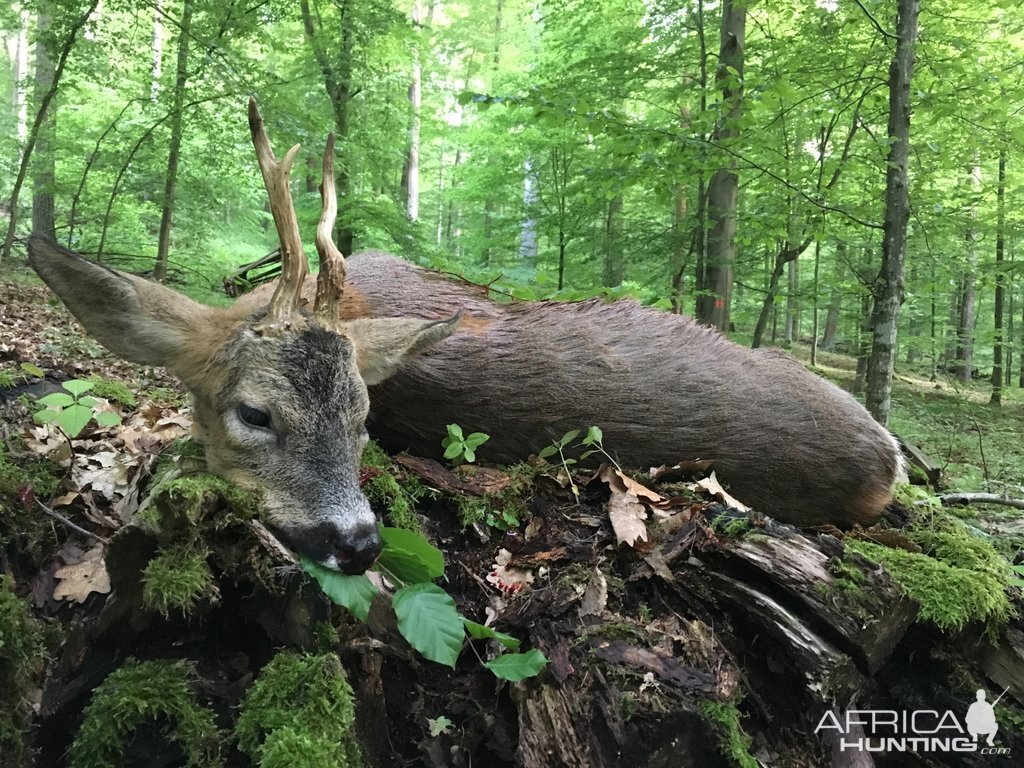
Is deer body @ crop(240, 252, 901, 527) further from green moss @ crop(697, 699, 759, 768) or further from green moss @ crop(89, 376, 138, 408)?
green moss @ crop(89, 376, 138, 408)

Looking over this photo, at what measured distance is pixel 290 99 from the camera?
25.1ft

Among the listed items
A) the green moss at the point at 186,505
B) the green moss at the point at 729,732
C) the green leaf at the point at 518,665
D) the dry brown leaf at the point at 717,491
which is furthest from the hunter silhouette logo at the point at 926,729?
the green moss at the point at 186,505

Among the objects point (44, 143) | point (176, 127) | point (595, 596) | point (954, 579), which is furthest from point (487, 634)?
point (44, 143)

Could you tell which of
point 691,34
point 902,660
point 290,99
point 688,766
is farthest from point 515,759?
point 691,34

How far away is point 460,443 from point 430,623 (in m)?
1.22

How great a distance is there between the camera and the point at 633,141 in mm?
5141

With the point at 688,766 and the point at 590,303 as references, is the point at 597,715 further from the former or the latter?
the point at 590,303

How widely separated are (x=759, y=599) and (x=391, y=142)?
1108cm

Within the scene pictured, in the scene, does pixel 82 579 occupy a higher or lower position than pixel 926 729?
higher

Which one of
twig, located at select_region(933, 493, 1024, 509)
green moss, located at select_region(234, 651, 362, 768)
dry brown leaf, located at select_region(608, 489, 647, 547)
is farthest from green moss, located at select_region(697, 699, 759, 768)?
twig, located at select_region(933, 493, 1024, 509)

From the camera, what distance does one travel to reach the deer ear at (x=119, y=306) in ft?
7.49

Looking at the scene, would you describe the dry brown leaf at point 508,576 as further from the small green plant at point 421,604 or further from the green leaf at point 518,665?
the green leaf at point 518,665

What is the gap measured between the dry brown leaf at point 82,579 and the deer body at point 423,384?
53 cm

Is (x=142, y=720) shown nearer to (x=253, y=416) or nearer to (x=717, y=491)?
(x=253, y=416)
